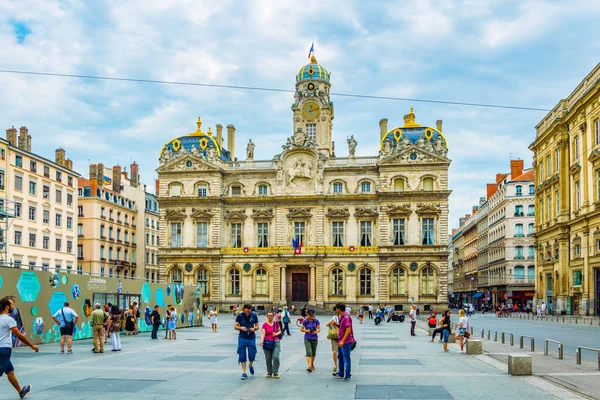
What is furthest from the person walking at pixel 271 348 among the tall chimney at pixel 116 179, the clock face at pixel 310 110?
the tall chimney at pixel 116 179

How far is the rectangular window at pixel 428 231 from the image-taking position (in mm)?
72062

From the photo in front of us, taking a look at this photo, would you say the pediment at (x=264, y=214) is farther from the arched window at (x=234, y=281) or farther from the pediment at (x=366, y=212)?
the pediment at (x=366, y=212)

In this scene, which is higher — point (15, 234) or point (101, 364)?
point (15, 234)

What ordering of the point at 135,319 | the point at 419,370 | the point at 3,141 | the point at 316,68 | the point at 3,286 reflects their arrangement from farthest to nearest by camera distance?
the point at 316,68 → the point at 3,141 → the point at 135,319 → the point at 3,286 → the point at 419,370

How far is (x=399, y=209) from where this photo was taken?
238 feet

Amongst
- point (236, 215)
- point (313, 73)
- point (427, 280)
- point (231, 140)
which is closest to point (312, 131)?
point (313, 73)

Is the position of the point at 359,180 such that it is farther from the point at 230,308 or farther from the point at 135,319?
the point at 135,319

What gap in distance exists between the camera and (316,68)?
3214 inches

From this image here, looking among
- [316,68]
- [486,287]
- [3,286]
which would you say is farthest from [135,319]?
[486,287]

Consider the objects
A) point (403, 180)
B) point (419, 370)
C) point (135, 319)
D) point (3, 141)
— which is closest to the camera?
point (419, 370)

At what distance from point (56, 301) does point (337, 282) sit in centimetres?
4644

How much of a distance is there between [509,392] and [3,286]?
18.7 m

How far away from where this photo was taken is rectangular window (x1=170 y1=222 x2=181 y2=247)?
77.1 m

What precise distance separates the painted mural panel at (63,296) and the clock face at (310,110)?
135 ft
